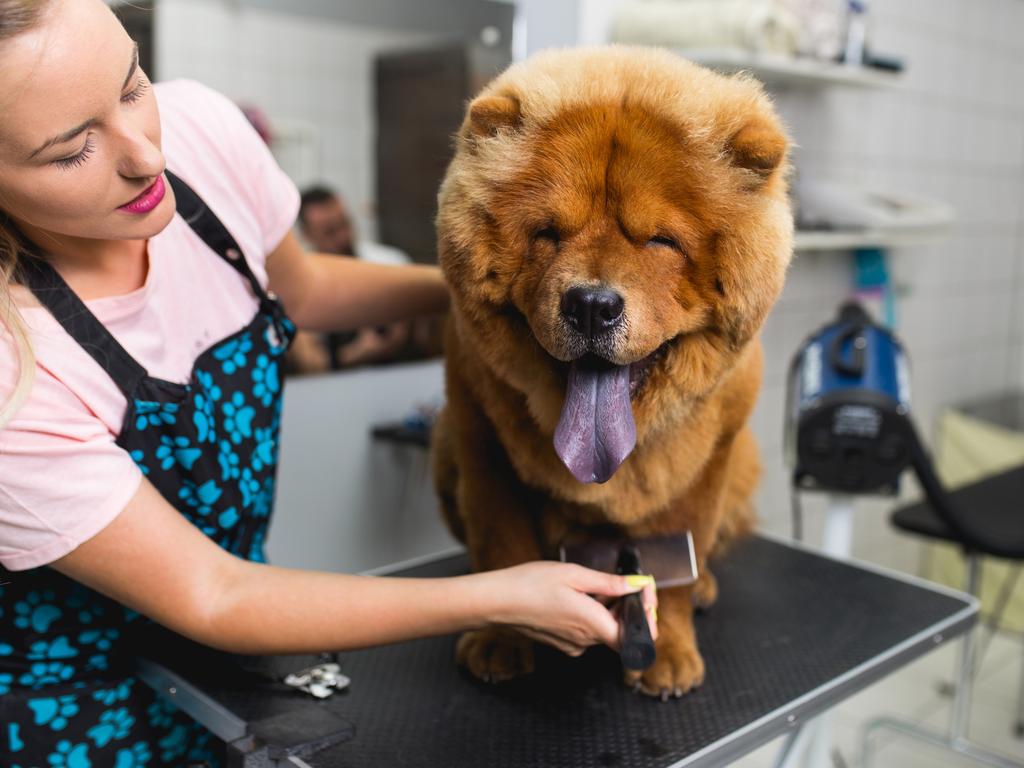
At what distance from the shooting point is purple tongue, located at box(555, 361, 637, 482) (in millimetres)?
981

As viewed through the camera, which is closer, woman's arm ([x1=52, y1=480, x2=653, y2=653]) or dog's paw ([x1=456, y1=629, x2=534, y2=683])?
woman's arm ([x1=52, y1=480, x2=653, y2=653])

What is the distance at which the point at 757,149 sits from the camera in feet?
3.13

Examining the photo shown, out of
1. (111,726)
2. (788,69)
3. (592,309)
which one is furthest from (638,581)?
(788,69)

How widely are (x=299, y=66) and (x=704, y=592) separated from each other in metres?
1.45

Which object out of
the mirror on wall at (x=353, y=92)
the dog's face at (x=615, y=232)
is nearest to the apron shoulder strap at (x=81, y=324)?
the dog's face at (x=615, y=232)

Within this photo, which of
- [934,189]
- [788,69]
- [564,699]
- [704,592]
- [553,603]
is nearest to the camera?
[553,603]

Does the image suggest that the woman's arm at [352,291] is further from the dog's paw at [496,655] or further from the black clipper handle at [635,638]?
the black clipper handle at [635,638]

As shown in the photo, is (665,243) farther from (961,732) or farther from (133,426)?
(961,732)

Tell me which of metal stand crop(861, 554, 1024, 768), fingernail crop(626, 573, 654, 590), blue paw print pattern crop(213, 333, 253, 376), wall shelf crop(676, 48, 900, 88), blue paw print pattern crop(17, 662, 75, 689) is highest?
wall shelf crop(676, 48, 900, 88)

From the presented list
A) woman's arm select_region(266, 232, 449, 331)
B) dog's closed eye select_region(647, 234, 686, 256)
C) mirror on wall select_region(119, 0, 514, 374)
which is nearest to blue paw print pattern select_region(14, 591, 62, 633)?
woman's arm select_region(266, 232, 449, 331)

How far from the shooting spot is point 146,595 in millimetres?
997

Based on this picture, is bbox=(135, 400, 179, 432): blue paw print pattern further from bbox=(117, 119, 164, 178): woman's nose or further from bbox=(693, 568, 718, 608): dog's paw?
bbox=(693, 568, 718, 608): dog's paw

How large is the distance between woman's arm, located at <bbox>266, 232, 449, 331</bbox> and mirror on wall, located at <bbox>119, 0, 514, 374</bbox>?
0.68 metres

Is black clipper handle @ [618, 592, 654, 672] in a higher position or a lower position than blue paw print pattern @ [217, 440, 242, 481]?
lower
